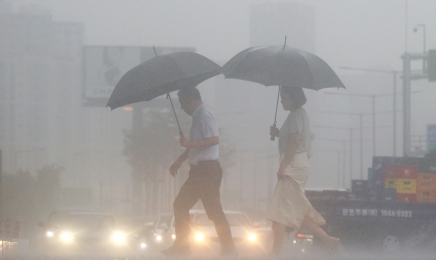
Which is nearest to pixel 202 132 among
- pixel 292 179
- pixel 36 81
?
pixel 292 179

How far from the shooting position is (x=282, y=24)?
50625 millimetres

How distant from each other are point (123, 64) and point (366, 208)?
35677 mm

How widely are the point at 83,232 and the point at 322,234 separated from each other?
929 centimetres

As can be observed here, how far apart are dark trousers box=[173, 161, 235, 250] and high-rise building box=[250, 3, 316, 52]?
111 feet

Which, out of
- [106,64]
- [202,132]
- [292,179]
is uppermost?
[106,64]

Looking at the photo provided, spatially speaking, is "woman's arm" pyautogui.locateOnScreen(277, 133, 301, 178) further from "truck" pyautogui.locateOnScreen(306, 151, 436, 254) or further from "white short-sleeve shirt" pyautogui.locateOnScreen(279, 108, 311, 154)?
"truck" pyautogui.locateOnScreen(306, 151, 436, 254)

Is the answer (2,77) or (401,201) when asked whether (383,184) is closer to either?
(401,201)

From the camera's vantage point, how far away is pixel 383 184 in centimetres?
1332

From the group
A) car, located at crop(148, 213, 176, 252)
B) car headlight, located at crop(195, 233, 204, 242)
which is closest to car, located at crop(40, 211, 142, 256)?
car, located at crop(148, 213, 176, 252)

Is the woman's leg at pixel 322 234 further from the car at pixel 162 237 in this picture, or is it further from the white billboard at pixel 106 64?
the white billboard at pixel 106 64

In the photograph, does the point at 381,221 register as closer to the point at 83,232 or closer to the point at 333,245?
the point at 333,245

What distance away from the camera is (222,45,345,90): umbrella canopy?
7047 millimetres

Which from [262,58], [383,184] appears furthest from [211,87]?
[262,58]

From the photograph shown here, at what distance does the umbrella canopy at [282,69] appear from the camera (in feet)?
23.1
